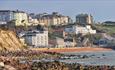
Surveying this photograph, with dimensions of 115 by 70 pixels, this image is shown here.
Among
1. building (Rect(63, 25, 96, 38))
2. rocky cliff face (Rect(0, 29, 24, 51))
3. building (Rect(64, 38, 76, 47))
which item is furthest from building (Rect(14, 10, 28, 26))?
rocky cliff face (Rect(0, 29, 24, 51))

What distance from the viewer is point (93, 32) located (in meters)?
188

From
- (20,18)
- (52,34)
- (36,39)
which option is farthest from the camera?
(20,18)

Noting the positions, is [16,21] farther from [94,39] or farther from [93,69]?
[93,69]

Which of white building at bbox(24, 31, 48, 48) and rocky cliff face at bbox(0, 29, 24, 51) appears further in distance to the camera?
white building at bbox(24, 31, 48, 48)

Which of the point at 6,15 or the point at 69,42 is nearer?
the point at 69,42

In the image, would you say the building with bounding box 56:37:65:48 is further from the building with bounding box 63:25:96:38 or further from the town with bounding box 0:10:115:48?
the building with bounding box 63:25:96:38

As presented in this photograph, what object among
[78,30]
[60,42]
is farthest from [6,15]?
[60,42]

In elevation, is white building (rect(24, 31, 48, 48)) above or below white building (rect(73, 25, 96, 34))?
above

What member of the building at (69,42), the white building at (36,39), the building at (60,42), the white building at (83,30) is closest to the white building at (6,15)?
the white building at (83,30)

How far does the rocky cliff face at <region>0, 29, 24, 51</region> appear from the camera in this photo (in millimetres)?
86562

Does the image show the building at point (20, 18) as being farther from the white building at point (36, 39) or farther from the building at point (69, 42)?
the white building at point (36, 39)

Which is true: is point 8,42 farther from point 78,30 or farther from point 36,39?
point 78,30

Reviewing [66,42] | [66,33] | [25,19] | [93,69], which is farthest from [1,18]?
[93,69]

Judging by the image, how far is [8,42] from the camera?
9231 centimetres
